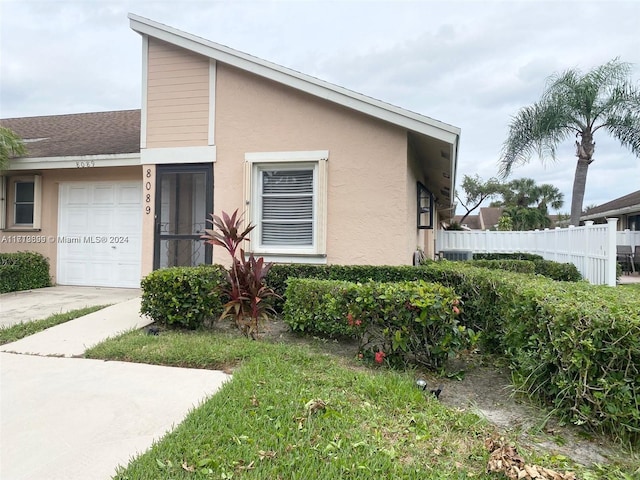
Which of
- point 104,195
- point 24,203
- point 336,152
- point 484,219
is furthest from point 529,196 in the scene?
point 24,203

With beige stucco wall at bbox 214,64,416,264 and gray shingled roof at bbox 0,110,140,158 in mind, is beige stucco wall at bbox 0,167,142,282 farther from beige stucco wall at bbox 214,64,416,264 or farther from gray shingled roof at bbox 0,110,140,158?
beige stucco wall at bbox 214,64,416,264

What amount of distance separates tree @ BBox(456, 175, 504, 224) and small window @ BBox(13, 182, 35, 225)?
4246 centimetres

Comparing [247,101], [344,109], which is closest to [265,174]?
[247,101]

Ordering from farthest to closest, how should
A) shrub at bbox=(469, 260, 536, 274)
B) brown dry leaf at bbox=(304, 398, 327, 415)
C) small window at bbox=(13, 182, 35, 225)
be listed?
1. small window at bbox=(13, 182, 35, 225)
2. shrub at bbox=(469, 260, 536, 274)
3. brown dry leaf at bbox=(304, 398, 327, 415)

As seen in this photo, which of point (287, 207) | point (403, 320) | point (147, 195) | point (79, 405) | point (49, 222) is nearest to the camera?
point (79, 405)

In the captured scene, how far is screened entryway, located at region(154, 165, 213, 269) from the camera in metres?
7.64

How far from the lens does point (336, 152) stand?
6.95m

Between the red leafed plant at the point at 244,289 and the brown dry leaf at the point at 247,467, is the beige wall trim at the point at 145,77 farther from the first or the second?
the brown dry leaf at the point at 247,467

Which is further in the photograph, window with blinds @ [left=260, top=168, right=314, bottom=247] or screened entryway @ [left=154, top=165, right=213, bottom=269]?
screened entryway @ [left=154, top=165, right=213, bottom=269]

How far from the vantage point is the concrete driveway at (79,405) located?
2482mm

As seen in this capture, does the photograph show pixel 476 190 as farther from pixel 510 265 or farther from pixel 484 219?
pixel 510 265

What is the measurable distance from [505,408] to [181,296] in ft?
13.7

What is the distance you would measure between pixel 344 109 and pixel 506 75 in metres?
10.9

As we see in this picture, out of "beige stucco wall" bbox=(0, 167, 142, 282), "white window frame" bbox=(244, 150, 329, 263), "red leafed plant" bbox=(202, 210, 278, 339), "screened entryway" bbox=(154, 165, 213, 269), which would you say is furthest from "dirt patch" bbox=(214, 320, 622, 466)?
"beige stucco wall" bbox=(0, 167, 142, 282)
